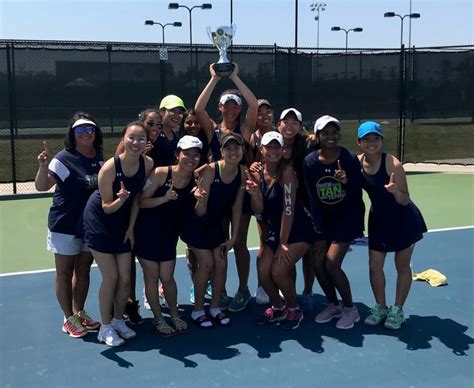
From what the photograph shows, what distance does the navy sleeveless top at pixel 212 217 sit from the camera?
432 centimetres

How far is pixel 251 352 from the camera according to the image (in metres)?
4.02

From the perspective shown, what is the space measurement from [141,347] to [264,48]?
9.17 meters

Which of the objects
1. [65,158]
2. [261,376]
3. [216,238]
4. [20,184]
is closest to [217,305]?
[216,238]

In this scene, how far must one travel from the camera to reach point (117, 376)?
3.67 metres

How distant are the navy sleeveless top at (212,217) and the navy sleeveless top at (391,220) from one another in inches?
40.6

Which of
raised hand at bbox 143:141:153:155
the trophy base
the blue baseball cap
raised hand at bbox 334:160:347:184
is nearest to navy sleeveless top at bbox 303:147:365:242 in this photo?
raised hand at bbox 334:160:347:184

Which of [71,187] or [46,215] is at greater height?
[71,187]

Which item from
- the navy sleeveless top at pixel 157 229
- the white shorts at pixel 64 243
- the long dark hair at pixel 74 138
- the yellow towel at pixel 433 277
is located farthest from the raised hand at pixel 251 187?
the yellow towel at pixel 433 277

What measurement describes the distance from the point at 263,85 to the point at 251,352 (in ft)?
34.9

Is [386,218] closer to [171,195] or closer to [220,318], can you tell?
[220,318]

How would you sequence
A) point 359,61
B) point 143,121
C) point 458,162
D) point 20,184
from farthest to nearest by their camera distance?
point 359,61, point 458,162, point 20,184, point 143,121

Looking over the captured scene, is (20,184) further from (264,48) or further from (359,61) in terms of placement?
(359,61)

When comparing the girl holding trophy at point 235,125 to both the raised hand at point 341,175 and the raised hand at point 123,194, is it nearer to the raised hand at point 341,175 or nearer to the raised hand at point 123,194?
the raised hand at point 341,175

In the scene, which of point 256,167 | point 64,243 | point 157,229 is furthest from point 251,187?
point 64,243
